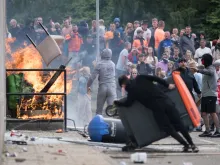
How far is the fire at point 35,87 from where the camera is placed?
18078 millimetres

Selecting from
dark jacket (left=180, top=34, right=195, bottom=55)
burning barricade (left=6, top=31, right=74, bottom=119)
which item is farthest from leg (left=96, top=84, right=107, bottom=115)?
dark jacket (left=180, top=34, right=195, bottom=55)

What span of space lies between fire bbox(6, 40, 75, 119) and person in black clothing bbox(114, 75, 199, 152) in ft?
11.2

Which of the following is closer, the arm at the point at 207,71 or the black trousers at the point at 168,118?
the black trousers at the point at 168,118

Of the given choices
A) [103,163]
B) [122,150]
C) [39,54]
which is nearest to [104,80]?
[39,54]

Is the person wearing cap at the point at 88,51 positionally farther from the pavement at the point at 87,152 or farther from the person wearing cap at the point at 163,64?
the pavement at the point at 87,152

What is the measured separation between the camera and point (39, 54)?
754 inches

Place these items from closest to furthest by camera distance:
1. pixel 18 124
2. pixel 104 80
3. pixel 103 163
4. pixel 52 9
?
pixel 103 163 < pixel 18 124 < pixel 104 80 < pixel 52 9

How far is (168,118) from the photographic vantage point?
15047 millimetres

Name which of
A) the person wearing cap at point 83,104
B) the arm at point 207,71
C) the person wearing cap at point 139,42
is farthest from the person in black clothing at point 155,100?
the person wearing cap at point 139,42

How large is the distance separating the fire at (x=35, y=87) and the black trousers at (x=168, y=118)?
12.1ft

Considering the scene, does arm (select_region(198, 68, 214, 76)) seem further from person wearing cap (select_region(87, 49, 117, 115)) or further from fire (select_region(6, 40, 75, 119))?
fire (select_region(6, 40, 75, 119))

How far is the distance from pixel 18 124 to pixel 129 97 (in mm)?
3490

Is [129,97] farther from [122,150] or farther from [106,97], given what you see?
[106,97]

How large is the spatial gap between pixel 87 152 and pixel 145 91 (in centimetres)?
155
